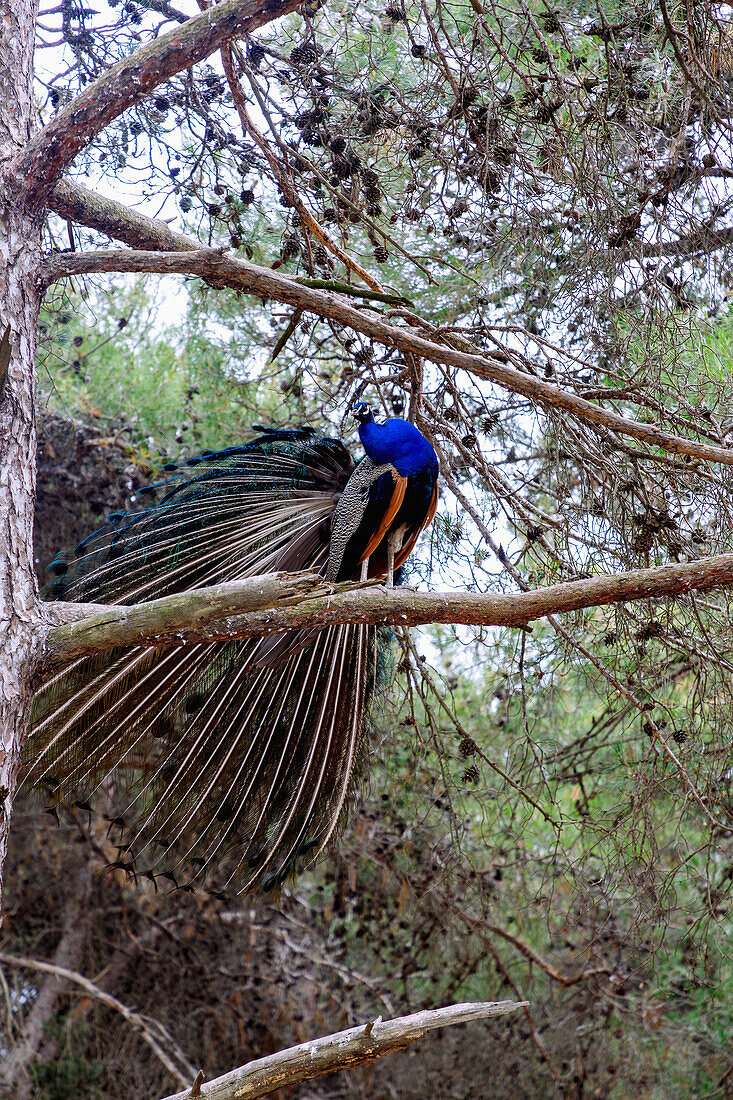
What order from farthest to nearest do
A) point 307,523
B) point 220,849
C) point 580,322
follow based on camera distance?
point 307,523, point 580,322, point 220,849

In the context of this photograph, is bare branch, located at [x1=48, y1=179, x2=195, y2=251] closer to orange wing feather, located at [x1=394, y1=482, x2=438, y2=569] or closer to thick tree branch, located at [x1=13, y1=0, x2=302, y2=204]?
thick tree branch, located at [x1=13, y1=0, x2=302, y2=204]

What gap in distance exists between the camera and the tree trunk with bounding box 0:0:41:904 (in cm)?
161

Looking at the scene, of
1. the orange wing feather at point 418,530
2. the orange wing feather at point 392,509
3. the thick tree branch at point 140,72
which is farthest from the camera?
the orange wing feather at point 418,530

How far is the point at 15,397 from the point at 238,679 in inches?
41.6

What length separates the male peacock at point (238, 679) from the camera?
2.18m

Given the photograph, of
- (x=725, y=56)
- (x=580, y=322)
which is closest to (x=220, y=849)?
(x=580, y=322)

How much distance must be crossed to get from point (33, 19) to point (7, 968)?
404cm

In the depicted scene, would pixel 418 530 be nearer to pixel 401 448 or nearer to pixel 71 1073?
pixel 401 448

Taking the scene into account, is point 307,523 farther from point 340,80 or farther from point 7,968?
point 7,968

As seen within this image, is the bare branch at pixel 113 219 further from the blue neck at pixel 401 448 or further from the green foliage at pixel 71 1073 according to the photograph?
the green foliage at pixel 71 1073

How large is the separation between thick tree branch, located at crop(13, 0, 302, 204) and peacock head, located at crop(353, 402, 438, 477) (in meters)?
1.07

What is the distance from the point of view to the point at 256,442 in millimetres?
2859

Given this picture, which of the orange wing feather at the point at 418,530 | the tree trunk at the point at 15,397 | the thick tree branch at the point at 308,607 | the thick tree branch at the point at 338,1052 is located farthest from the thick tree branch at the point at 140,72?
the thick tree branch at the point at 338,1052

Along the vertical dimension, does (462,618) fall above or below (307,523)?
below
